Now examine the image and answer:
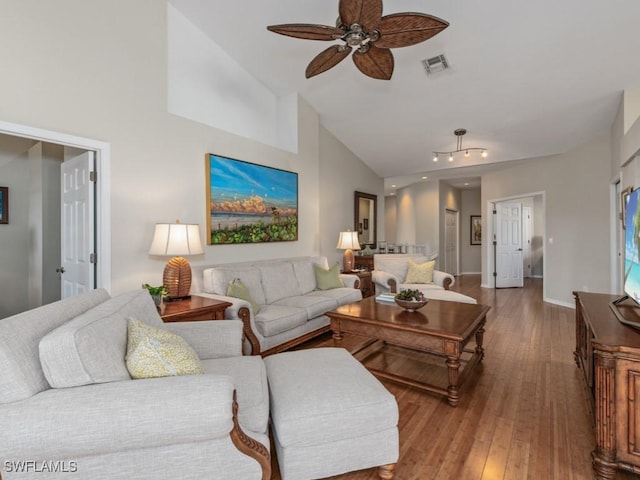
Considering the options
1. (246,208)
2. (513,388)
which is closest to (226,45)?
(246,208)

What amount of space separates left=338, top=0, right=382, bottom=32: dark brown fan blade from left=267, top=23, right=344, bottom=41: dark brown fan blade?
0.42ft

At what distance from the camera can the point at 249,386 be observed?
1.51 metres

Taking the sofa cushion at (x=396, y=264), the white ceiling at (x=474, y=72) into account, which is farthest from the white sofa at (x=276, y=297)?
the white ceiling at (x=474, y=72)

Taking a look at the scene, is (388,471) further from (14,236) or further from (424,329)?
(14,236)

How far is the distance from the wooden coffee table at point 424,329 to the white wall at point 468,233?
6928 mm

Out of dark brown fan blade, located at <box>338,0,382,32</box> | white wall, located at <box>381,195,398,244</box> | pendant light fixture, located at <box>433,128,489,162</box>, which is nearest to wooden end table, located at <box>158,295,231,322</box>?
dark brown fan blade, located at <box>338,0,382,32</box>

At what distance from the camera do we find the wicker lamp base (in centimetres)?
280

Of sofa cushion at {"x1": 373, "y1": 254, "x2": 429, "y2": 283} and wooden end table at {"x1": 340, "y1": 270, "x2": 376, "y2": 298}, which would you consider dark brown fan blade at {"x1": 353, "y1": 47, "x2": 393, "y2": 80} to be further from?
wooden end table at {"x1": 340, "y1": 270, "x2": 376, "y2": 298}

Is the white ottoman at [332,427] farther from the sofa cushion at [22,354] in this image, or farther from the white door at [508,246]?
the white door at [508,246]

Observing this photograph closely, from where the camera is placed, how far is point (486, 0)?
268 cm

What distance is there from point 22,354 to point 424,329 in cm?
215

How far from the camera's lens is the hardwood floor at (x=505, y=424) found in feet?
5.29

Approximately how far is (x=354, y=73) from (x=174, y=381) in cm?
378

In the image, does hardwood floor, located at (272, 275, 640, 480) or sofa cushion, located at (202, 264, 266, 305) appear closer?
hardwood floor, located at (272, 275, 640, 480)
